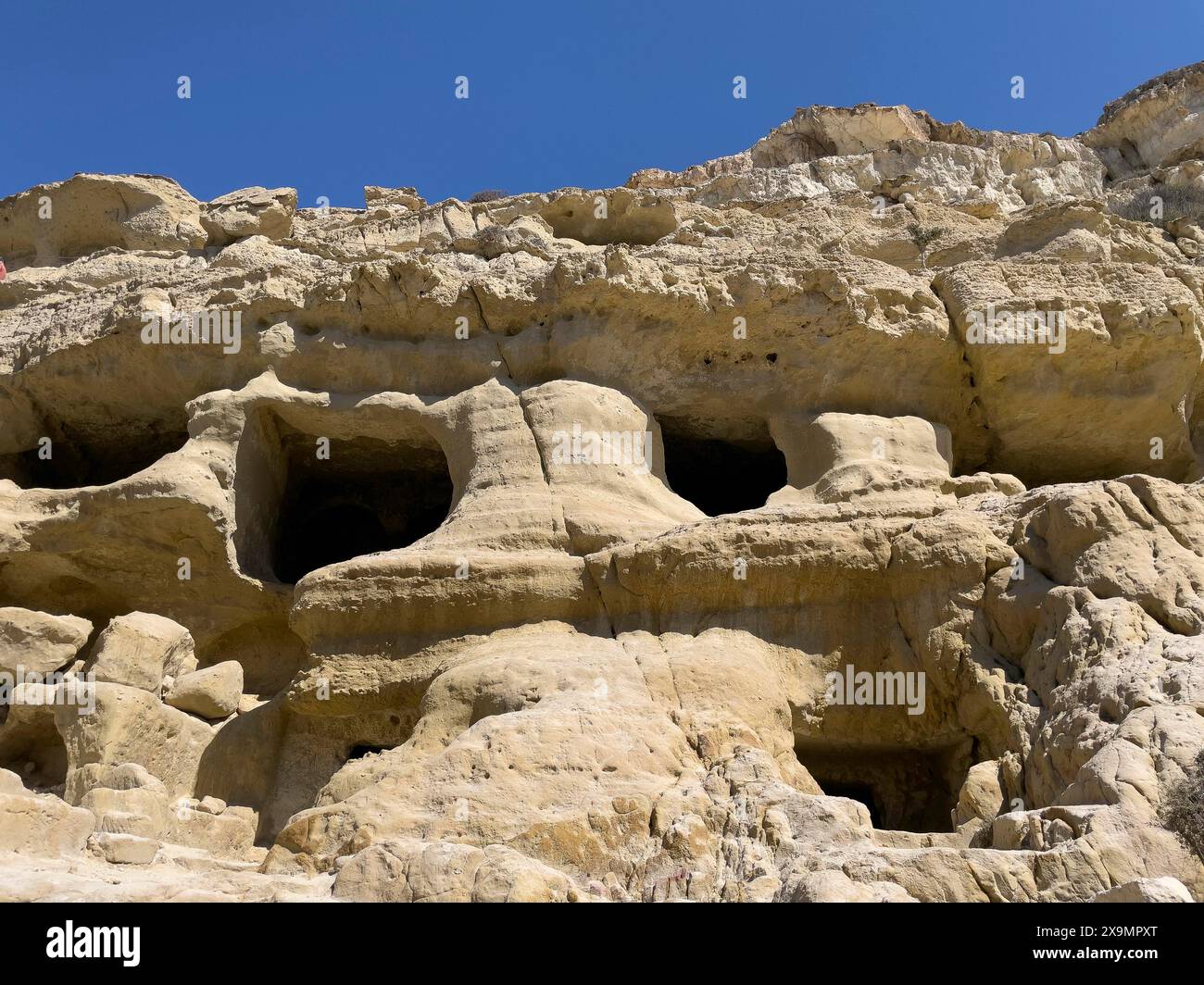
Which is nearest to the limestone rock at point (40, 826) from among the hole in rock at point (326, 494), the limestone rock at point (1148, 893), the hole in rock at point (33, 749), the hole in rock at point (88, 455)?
the hole in rock at point (33, 749)

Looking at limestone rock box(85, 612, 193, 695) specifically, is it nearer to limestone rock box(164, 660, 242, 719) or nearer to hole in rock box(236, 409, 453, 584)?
limestone rock box(164, 660, 242, 719)

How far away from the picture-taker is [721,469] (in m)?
11.4

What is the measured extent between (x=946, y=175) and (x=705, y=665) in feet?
46.7

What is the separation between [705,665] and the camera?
6898 mm

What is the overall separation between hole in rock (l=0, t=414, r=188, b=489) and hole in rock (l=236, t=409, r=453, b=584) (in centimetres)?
156

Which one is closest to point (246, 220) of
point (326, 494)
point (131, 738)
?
point (326, 494)

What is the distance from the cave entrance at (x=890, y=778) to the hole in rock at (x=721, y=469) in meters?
3.99

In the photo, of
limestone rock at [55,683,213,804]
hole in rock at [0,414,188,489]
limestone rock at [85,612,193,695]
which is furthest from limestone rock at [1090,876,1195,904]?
hole in rock at [0,414,188,489]

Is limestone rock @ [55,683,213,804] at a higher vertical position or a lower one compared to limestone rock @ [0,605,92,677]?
lower

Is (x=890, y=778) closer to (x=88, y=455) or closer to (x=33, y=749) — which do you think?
(x=33, y=749)

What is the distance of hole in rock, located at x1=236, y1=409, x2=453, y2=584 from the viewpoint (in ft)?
34.5

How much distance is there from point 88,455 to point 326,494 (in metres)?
2.78

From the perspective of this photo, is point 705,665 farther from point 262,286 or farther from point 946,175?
point 946,175

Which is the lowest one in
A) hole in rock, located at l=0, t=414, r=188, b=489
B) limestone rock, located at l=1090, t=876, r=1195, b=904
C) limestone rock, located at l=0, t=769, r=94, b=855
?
limestone rock, located at l=1090, t=876, r=1195, b=904
